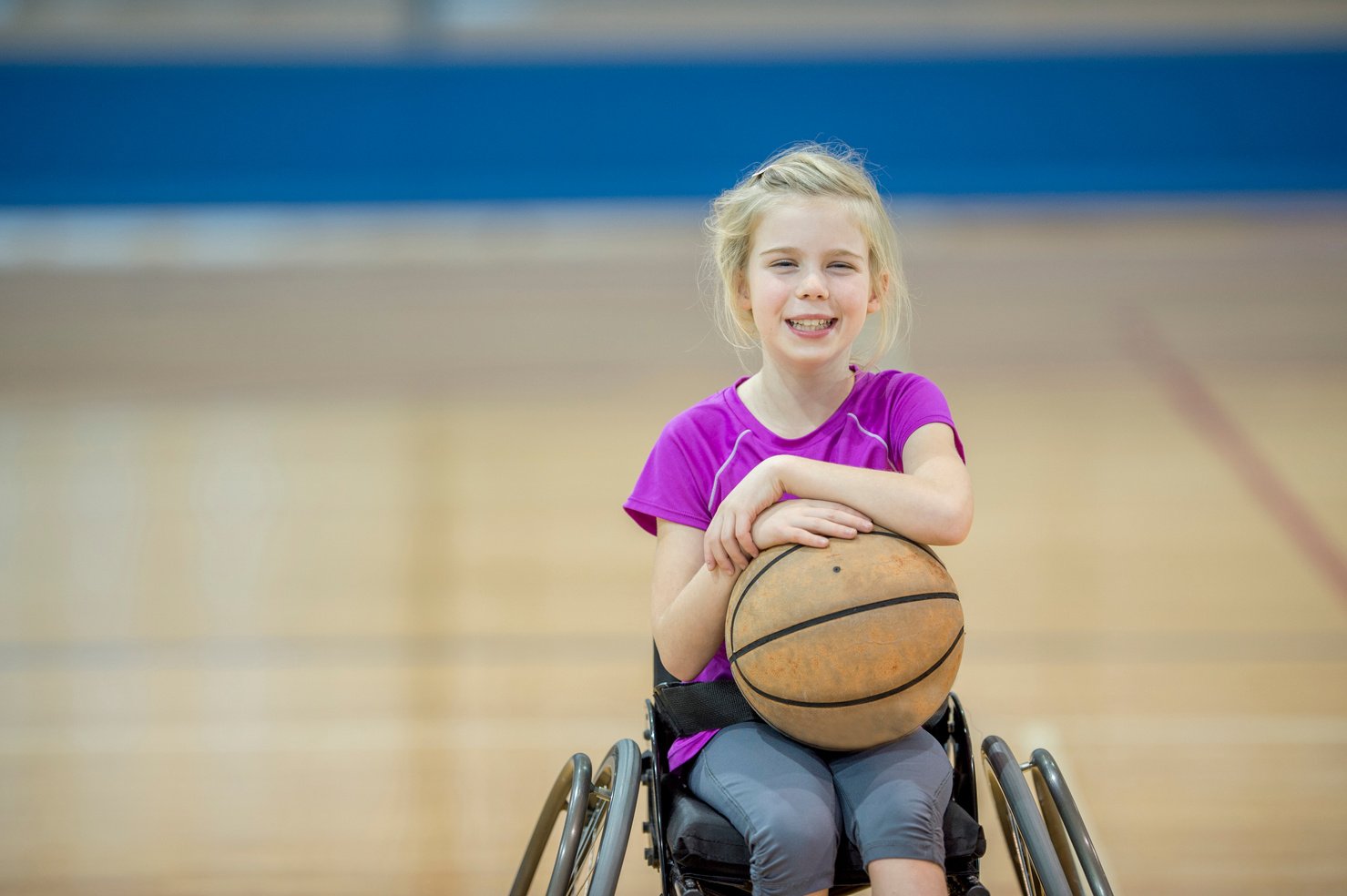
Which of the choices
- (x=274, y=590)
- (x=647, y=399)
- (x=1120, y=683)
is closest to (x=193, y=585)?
(x=274, y=590)

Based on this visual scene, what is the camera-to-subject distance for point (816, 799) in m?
1.37

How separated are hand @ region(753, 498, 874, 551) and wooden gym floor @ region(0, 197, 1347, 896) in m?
1.20

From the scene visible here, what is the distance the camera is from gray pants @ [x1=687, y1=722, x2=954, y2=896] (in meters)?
1.33

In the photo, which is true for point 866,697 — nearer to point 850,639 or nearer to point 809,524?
point 850,639

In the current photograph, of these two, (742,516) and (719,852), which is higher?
(742,516)

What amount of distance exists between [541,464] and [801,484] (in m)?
3.60

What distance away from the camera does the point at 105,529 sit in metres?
4.39

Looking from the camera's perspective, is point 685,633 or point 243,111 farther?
point 243,111

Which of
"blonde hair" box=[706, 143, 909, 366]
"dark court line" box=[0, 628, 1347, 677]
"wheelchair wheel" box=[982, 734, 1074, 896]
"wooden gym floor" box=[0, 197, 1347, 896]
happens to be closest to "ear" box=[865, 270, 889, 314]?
"blonde hair" box=[706, 143, 909, 366]

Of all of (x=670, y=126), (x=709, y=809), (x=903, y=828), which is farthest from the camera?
(x=670, y=126)

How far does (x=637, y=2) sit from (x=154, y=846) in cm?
327

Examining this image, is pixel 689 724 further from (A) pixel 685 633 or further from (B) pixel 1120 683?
(B) pixel 1120 683

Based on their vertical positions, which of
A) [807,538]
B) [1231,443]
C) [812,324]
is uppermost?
[1231,443]

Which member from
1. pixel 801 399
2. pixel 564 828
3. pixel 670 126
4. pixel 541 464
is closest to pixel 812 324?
pixel 801 399
